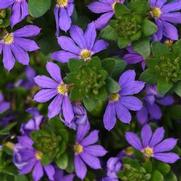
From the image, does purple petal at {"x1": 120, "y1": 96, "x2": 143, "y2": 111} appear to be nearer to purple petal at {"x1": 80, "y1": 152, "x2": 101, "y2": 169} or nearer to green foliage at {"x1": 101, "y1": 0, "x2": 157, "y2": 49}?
green foliage at {"x1": 101, "y1": 0, "x2": 157, "y2": 49}

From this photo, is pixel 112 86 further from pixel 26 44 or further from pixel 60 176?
pixel 60 176

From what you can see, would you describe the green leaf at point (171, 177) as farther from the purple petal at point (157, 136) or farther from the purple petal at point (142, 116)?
the purple petal at point (142, 116)

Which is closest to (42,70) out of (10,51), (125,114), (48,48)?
(48,48)

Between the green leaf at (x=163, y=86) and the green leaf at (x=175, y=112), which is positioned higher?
the green leaf at (x=163, y=86)

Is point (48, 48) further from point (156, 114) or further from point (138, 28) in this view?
point (156, 114)

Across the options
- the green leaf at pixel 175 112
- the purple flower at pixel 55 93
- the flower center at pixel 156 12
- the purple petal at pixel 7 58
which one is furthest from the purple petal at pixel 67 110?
the green leaf at pixel 175 112
